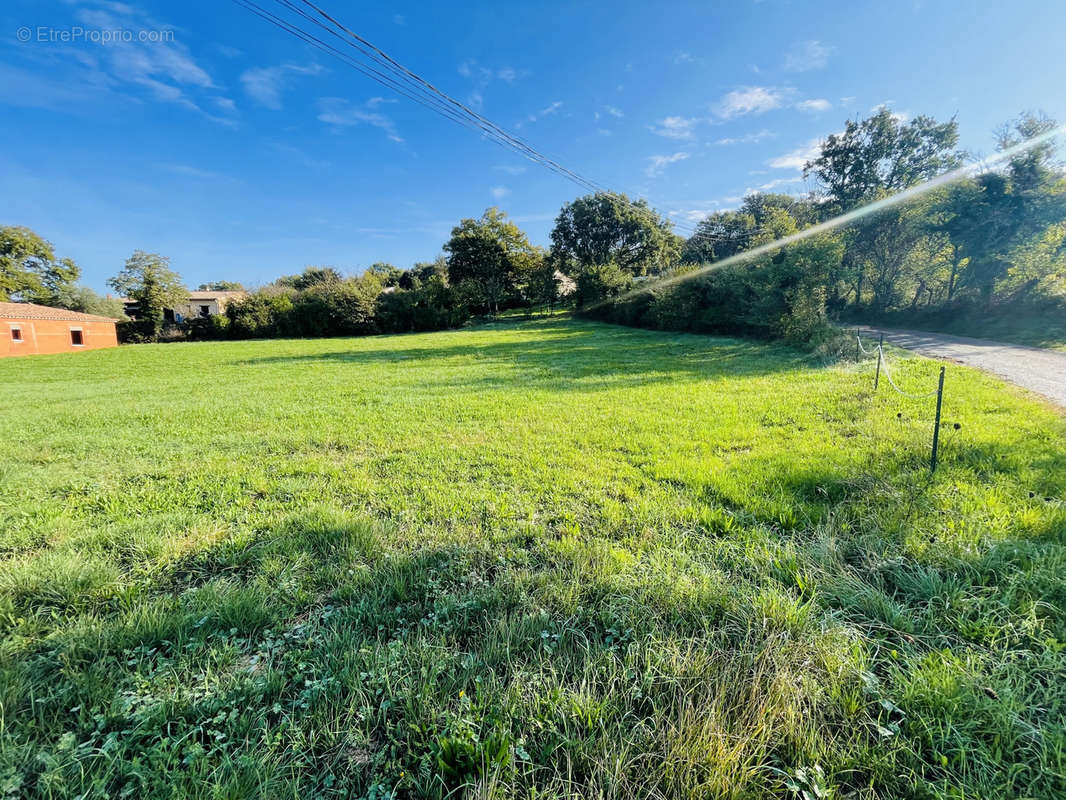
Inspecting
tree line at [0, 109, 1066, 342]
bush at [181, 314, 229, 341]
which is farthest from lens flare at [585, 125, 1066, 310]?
bush at [181, 314, 229, 341]

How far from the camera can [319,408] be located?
22.7 ft

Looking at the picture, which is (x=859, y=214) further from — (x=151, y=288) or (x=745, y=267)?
(x=151, y=288)

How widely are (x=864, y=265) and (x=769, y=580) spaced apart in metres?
26.7

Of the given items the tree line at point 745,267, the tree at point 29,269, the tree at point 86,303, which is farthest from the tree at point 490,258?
the tree at point 29,269

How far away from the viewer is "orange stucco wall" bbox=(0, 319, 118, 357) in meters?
21.4

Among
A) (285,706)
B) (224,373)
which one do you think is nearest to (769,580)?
(285,706)

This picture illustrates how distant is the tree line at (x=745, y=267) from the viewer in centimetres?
1431

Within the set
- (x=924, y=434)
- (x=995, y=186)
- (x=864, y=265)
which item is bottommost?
(x=924, y=434)

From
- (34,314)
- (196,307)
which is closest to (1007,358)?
(34,314)

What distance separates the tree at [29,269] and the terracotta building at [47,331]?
12.4 metres

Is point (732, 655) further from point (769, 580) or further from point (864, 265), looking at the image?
point (864, 265)

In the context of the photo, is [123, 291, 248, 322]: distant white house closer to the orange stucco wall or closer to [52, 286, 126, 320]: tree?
[52, 286, 126, 320]: tree

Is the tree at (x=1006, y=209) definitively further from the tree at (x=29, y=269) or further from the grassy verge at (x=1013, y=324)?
the tree at (x=29, y=269)

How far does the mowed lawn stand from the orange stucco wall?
28861mm
